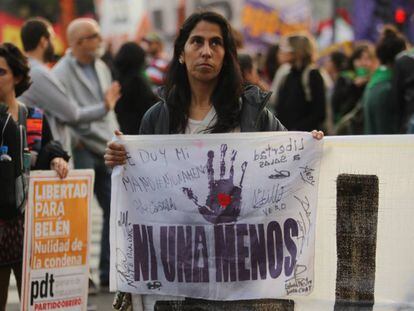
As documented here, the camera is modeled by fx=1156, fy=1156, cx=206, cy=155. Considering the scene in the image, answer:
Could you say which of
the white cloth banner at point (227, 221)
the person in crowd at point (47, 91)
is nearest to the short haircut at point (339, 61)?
the person in crowd at point (47, 91)

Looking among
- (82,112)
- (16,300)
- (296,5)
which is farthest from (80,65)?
(296,5)

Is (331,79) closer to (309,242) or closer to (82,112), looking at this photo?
(82,112)

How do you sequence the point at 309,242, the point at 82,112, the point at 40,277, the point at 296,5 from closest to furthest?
the point at 309,242 → the point at 40,277 → the point at 82,112 → the point at 296,5

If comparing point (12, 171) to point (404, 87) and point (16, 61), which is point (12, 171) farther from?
point (404, 87)

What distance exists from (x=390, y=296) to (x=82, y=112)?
4034 mm

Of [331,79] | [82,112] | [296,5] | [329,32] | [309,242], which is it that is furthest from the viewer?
[329,32]

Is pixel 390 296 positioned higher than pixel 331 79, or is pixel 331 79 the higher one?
pixel 331 79

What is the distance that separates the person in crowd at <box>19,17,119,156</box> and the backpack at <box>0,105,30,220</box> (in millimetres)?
2008

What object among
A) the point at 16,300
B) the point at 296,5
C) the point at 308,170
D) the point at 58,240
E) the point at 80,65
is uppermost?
the point at 296,5

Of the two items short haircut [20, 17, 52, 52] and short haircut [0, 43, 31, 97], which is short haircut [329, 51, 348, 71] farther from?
short haircut [0, 43, 31, 97]

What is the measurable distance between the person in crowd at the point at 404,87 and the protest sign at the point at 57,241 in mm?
3320

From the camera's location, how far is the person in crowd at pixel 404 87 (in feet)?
30.5

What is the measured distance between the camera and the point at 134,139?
16.5 feet

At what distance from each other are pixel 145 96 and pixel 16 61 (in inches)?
131
